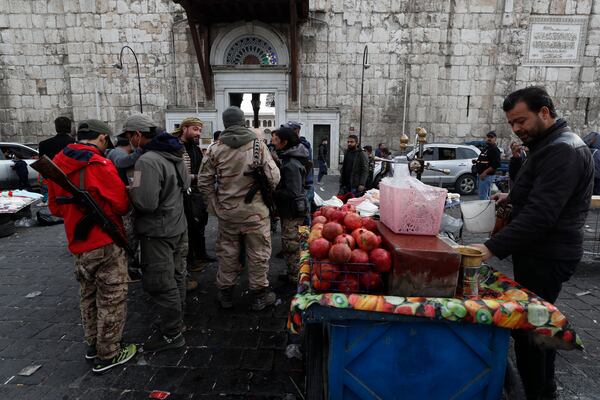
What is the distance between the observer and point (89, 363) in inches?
116

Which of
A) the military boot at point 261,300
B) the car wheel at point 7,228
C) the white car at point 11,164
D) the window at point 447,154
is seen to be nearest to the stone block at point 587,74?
the window at point 447,154

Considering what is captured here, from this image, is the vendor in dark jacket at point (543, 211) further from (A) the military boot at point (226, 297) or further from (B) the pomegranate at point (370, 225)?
(A) the military boot at point (226, 297)

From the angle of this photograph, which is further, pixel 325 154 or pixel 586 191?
pixel 325 154

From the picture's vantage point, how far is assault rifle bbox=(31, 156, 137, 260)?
8.24ft

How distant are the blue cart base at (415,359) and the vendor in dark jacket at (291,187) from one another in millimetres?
2480

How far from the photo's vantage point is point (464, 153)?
39.2 ft

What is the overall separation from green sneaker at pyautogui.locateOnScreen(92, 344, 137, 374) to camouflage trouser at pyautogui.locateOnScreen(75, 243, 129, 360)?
40mm

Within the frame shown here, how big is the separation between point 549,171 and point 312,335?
5.59 feet

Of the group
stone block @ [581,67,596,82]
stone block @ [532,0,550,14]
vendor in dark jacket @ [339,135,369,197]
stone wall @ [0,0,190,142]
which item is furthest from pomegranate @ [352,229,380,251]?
stone block @ [581,67,596,82]

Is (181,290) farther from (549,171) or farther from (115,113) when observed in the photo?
(115,113)

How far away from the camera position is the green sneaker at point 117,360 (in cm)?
284

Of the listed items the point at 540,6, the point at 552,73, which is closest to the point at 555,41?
the point at 552,73

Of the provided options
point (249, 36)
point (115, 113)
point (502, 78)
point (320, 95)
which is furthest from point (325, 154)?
point (115, 113)

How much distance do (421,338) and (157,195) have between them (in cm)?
A: 233
